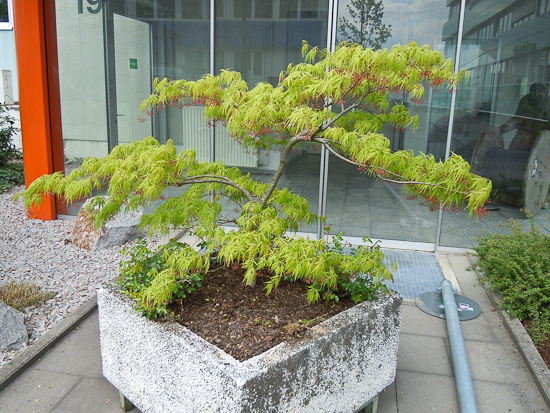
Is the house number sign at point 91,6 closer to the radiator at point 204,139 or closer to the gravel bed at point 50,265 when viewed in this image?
the radiator at point 204,139

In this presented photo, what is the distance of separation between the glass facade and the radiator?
0.05 feet

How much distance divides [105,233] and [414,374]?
13.2 ft

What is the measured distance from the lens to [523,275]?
14.6ft

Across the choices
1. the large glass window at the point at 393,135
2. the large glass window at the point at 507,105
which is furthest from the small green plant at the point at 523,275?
the large glass window at the point at 393,135

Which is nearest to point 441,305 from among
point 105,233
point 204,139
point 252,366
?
point 252,366

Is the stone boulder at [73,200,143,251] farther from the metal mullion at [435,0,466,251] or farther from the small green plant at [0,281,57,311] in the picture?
the metal mullion at [435,0,466,251]

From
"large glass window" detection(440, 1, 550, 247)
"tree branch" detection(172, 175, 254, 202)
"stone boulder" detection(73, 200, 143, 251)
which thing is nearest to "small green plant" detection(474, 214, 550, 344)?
"large glass window" detection(440, 1, 550, 247)

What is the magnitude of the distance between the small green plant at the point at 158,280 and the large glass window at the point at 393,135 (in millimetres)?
3294

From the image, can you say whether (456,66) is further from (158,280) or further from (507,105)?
(158,280)

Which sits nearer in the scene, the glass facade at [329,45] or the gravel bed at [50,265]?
the gravel bed at [50,265]

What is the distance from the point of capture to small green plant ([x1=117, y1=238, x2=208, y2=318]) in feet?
9.50

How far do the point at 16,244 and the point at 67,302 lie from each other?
2014 millimetres

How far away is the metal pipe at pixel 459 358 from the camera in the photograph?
10.5 ft

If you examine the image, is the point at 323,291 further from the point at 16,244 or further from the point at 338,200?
the point at 16,244
